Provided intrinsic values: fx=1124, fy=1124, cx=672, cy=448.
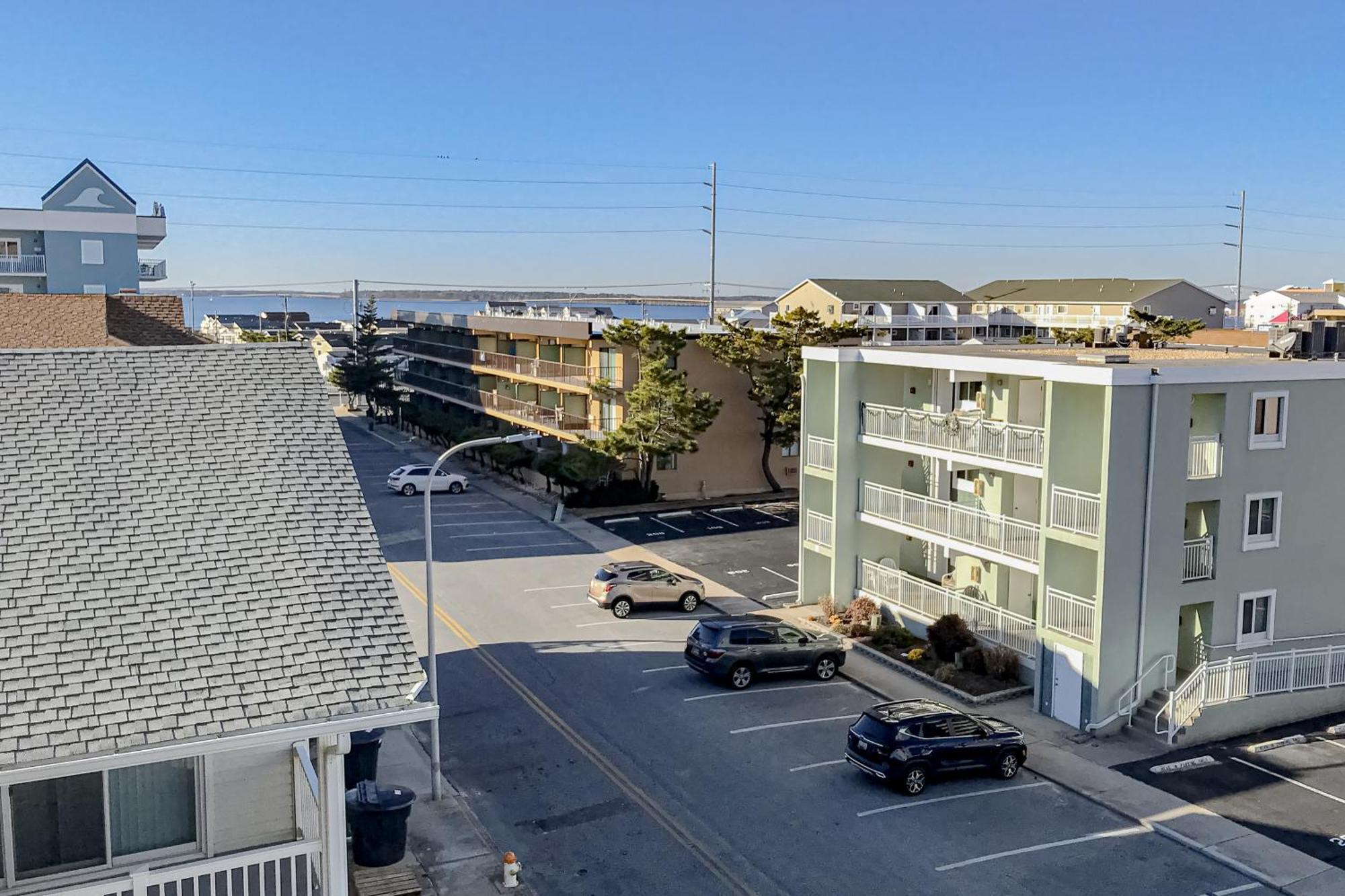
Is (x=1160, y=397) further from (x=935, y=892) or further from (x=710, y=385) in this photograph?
(x=710, y=385)

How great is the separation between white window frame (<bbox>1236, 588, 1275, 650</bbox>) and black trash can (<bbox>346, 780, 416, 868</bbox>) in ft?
65.0

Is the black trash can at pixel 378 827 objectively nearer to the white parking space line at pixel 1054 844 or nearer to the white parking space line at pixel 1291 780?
the white parking space line at pixel 1054 844

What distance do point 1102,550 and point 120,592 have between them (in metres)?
19.9

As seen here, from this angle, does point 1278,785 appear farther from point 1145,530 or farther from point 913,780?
point 913,780

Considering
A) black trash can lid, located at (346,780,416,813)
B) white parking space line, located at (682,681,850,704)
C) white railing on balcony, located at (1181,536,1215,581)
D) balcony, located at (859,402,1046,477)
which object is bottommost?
white parking space line, located at (682,681,850,704)

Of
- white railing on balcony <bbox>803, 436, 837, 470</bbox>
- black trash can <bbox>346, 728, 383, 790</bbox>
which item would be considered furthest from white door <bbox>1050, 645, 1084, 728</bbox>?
black trash can <bbox>346, 728, 383, 790</bbox>

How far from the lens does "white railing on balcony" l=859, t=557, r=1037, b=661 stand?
2773 cm

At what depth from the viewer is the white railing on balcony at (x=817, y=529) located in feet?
111

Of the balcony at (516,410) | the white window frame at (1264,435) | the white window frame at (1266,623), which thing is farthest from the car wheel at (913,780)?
the balcony at (516,410)

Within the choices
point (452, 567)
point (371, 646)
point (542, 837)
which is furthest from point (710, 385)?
point (371, 646)

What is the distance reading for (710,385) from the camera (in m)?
53.5

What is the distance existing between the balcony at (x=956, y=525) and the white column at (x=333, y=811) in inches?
778

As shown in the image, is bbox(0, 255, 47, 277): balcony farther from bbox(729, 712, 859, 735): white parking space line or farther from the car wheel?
the car wheel

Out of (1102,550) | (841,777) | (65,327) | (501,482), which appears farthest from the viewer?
(501,482)
